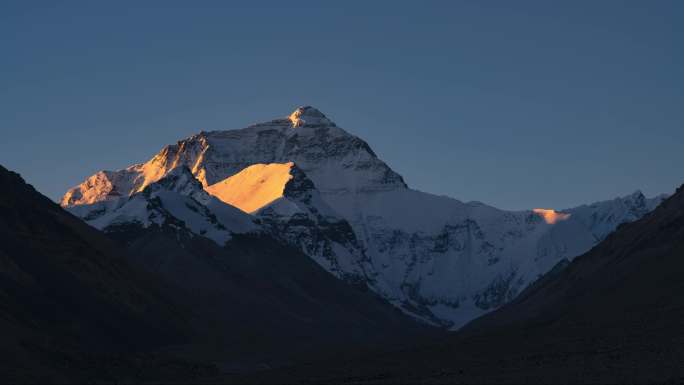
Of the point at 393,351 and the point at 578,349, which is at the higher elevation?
the point at 393,351

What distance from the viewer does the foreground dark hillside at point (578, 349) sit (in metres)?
116

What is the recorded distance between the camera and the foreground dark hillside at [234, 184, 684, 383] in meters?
116

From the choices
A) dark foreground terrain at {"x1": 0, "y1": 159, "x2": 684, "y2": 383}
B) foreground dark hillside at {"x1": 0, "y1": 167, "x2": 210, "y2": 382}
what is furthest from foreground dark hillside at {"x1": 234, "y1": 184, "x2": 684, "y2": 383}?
foreground dark hillside at {"x1": 0, "y1": 167, "x2": 210, "y2": 382}

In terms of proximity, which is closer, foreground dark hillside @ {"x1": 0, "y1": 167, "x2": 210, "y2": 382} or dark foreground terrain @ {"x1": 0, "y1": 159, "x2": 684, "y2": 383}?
dark foreground terrain @ {"x1": 0, "y1": 159, "x2": 684, "y2": 383}

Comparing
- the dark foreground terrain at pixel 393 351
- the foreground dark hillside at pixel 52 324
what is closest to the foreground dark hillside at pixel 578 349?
the dark foreground terrain at pixel 393 351

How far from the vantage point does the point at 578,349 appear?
133 m

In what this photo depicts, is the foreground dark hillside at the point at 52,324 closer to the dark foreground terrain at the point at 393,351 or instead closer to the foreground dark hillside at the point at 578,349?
the dark foreground terrain at the point at 393,351

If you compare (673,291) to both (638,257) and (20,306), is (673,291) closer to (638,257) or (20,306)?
(638,257)

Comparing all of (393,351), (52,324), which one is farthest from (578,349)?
(52,324)

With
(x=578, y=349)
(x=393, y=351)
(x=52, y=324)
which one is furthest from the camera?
(x=52, y=324)

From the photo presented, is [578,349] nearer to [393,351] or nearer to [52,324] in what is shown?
[393,351]

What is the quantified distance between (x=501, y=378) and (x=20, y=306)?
65.2 meters

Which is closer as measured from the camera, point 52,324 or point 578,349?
point 578,349

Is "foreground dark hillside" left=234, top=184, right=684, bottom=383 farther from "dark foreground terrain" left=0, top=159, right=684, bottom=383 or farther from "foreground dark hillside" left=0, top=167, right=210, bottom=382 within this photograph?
"foreground dark hillside" left=0, top=167, right=210, bottom=382
